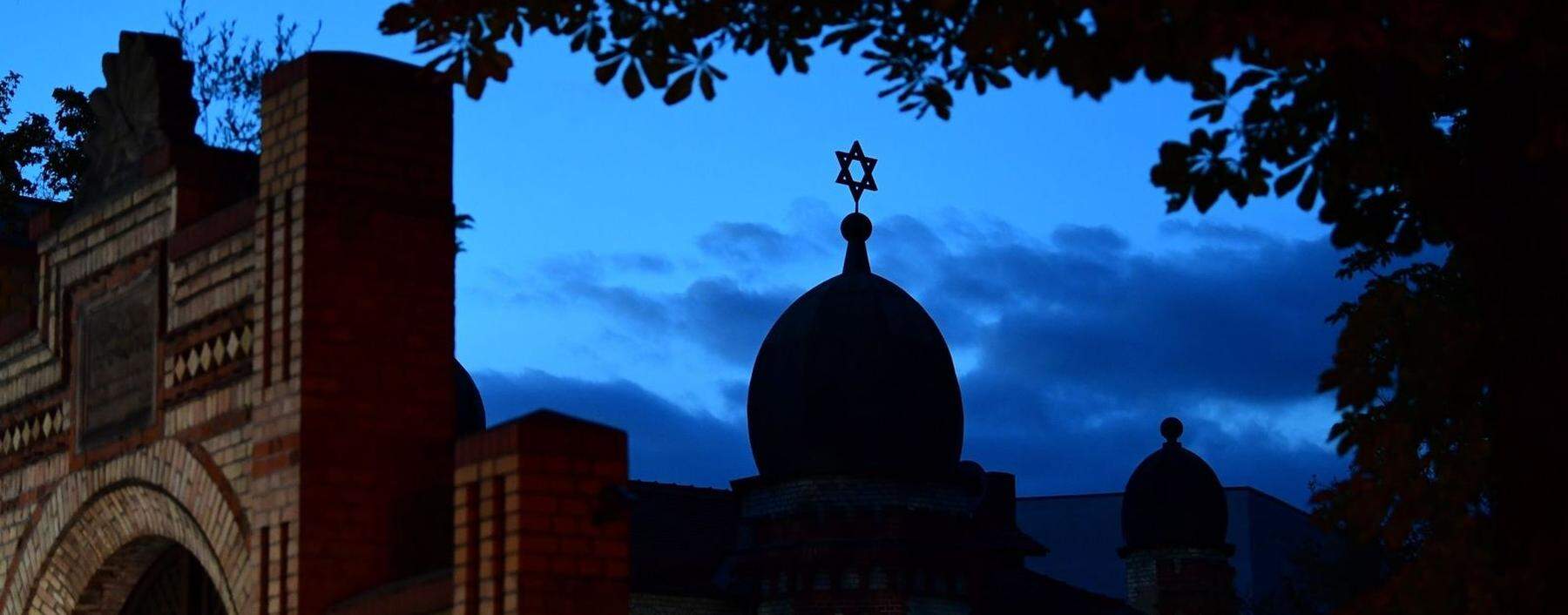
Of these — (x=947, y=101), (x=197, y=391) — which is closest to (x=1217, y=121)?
(x=947, y=101)

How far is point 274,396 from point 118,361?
2.12 meters

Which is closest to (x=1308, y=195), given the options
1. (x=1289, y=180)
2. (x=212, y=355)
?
(x=1289, y=180)

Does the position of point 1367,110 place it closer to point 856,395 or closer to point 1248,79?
point 1248,79

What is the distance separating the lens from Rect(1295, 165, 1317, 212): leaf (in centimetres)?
712

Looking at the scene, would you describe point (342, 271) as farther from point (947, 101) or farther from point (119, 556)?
point (947, 101)

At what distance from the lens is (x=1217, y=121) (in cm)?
727

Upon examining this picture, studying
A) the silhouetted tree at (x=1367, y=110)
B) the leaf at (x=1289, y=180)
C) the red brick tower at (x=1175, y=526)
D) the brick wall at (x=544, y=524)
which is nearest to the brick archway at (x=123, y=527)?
the brick wall at (x=544, y=524)

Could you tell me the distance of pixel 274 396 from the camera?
1038cm

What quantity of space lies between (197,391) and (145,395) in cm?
67

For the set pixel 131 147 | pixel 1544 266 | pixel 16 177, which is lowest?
pixel 1544 266

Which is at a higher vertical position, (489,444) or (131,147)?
(131,147)

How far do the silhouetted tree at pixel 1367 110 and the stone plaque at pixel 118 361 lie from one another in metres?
4.69

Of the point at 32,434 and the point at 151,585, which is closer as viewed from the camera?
the point at 151,585

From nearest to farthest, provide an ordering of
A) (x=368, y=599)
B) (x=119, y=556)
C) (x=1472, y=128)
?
1. (x=1472, y=128)
2. (x=368, y=599)
3. (x=119, y=556)
